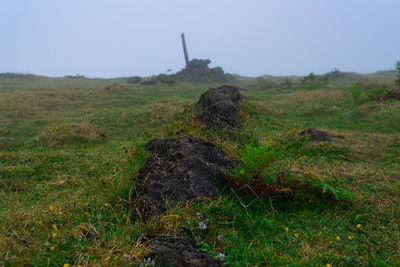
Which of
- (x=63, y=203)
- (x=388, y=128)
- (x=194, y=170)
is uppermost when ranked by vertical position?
(x=194, y=170)

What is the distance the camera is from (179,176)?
3000 millimetres

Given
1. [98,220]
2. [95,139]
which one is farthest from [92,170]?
[95,139]

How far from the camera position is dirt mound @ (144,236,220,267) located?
1973 millimetres

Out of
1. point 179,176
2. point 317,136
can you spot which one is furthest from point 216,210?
point 317,136

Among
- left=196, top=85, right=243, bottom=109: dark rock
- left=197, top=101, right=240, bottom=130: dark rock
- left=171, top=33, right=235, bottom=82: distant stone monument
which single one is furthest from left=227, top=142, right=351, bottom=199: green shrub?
left=171, top=33, right=235, bottom=82: distant stone monument

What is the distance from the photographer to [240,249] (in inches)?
88.6

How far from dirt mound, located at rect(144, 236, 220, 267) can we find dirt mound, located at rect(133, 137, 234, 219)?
0.47 metres

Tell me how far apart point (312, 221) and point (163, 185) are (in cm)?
154

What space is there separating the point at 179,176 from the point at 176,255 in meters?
1.07

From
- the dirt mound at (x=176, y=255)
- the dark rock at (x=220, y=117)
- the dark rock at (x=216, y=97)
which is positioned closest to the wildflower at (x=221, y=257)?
the dirt mound at (x=176, y=255)

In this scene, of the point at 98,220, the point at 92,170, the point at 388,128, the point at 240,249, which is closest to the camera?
the point at 240,249

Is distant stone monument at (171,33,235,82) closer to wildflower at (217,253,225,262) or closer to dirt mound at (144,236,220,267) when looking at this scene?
dirt mound at (144,236,220,267)

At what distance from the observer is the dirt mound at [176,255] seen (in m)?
1.97

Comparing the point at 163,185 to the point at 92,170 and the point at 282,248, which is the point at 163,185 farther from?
the point at 92,170
